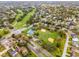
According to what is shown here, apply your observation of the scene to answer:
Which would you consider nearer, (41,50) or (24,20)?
(41,50)

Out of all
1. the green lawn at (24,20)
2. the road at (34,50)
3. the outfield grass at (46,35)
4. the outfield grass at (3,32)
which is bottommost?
the road at (34,50)

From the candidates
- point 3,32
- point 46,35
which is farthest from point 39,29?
point 3,32

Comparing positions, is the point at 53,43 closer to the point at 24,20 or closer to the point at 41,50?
the point at 41,50

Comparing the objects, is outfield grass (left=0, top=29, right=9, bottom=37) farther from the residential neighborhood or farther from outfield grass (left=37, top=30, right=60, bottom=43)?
outfield grass (left=37, top=30, right=60, bottom=43)

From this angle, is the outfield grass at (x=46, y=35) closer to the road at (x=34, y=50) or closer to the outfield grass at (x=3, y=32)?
the road at (x=34, y=50)

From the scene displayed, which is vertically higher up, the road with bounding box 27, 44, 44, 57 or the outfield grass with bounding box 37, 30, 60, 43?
the outfield grass with bounding box 37, 30, 60, 43

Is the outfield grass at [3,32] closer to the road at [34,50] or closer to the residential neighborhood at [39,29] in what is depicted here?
the residential neighborhood at [39,29]

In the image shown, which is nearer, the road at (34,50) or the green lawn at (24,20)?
the road at (34,50)

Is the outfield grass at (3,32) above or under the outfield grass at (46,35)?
above

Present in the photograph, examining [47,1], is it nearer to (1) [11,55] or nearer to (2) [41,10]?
(2) [41,10]

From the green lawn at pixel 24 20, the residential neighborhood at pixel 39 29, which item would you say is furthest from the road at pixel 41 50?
the green lawn at pixel 24 20

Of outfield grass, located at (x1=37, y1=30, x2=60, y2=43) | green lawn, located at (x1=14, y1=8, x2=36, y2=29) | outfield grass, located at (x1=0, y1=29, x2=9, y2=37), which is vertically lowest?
outfield grass, located at (x1=37, y1=30, x2=60, y2=43)

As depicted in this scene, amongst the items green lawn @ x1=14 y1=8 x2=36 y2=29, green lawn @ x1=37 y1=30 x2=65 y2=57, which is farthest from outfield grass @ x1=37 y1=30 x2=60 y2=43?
green lawn @ x1=14 y1=8 x2=36 y2=29
